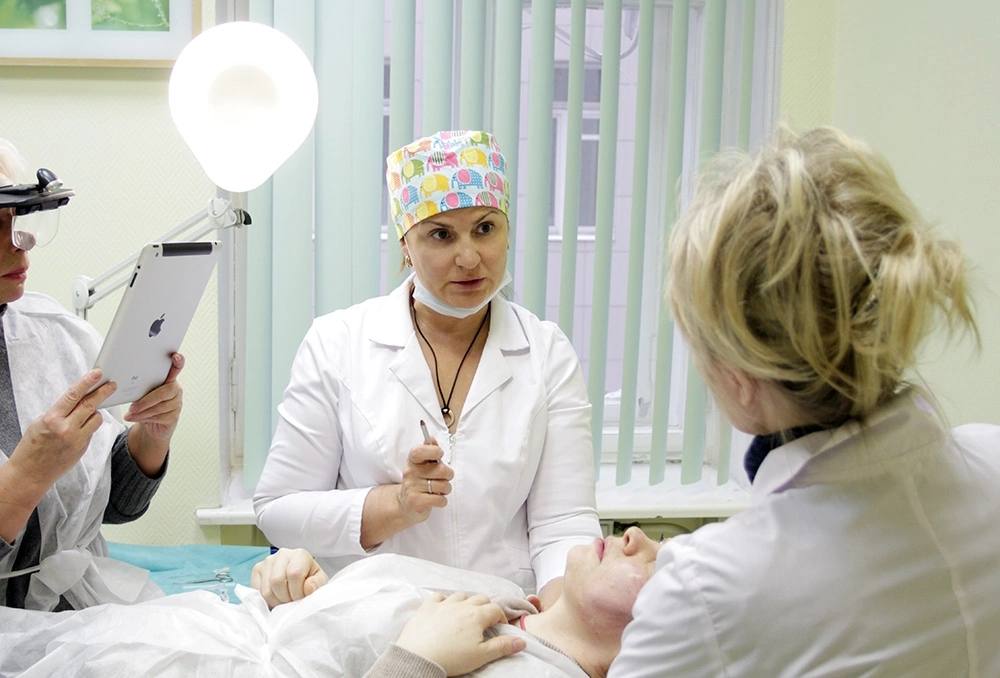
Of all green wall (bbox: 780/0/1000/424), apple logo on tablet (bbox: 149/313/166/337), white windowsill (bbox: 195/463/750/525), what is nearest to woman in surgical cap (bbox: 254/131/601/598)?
apple logo on tablet (bbox: 149/313/166/337)

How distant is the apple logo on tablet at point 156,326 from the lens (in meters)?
1.57

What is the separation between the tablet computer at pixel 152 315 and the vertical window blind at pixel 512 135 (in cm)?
101

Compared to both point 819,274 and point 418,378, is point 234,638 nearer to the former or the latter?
A: point 418,378

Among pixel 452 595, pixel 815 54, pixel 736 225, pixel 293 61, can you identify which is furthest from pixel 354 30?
pixel 736 225

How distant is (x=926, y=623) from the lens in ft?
3.12

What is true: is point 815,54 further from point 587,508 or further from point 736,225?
point 736,225

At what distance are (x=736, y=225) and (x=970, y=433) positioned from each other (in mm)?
348

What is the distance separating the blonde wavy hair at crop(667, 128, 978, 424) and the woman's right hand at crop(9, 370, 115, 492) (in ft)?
3.04

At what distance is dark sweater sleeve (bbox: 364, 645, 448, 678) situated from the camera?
1341 millimetres

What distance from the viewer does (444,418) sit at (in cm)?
196

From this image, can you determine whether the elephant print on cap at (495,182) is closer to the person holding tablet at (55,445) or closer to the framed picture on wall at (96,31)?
the person holding tablet at (55,445)

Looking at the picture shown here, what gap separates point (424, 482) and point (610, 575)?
0.40 metres

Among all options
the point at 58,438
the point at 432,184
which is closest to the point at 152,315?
the point at 58,438

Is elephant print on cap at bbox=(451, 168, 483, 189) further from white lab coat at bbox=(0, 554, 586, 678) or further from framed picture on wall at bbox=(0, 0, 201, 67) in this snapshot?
framed picture on wall at bbox=(0, 0, 201, 67)
